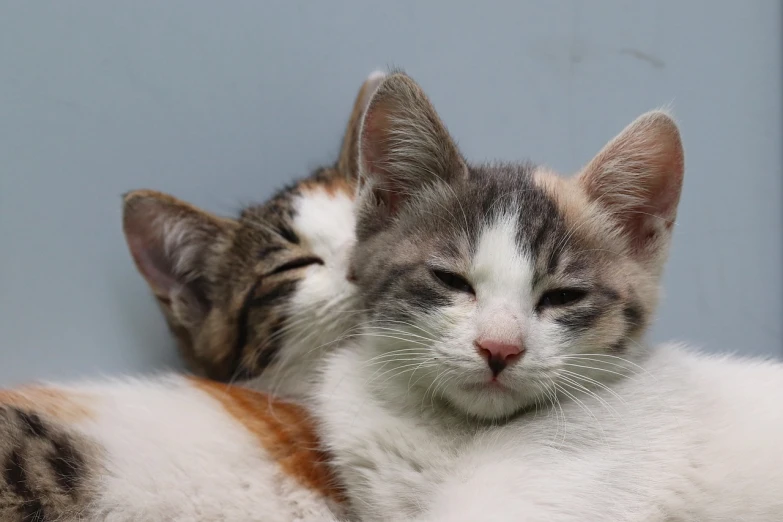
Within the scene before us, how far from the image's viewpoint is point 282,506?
105cm

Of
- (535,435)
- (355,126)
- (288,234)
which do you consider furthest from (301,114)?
(535,435)

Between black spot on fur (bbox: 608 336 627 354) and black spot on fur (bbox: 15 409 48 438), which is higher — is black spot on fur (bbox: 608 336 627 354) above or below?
above

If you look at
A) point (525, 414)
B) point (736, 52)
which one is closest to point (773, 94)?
point (736, 52)

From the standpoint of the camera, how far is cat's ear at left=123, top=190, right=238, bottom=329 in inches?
51.8

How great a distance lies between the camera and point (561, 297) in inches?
37.6

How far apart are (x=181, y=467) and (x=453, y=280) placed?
0.53 m

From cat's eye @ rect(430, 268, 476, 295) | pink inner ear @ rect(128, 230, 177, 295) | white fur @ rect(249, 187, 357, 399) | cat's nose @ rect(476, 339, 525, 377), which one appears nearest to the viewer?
cat's nose @ rect(476, 339, 525, 377)

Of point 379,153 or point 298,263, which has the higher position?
point 379,153

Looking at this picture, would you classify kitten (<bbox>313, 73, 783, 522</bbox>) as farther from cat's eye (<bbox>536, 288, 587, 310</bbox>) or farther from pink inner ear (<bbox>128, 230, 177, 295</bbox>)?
pink inner ear (<bbox>128, 230, 177, 295</bbox>)

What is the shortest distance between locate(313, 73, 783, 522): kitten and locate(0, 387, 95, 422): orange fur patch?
40 centimetres

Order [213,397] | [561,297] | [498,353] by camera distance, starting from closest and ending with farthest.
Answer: [498,353], [561,297], [213,397]

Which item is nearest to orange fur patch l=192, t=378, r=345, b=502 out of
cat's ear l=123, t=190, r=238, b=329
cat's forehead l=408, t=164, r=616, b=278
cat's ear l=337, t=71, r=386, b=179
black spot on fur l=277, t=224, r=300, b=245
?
cat's ear l=123, t=190, r=238, b=329

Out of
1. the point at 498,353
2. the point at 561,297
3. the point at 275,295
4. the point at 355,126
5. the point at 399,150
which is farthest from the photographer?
the point at 355,126

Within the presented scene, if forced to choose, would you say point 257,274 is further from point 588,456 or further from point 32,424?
point 588,456
